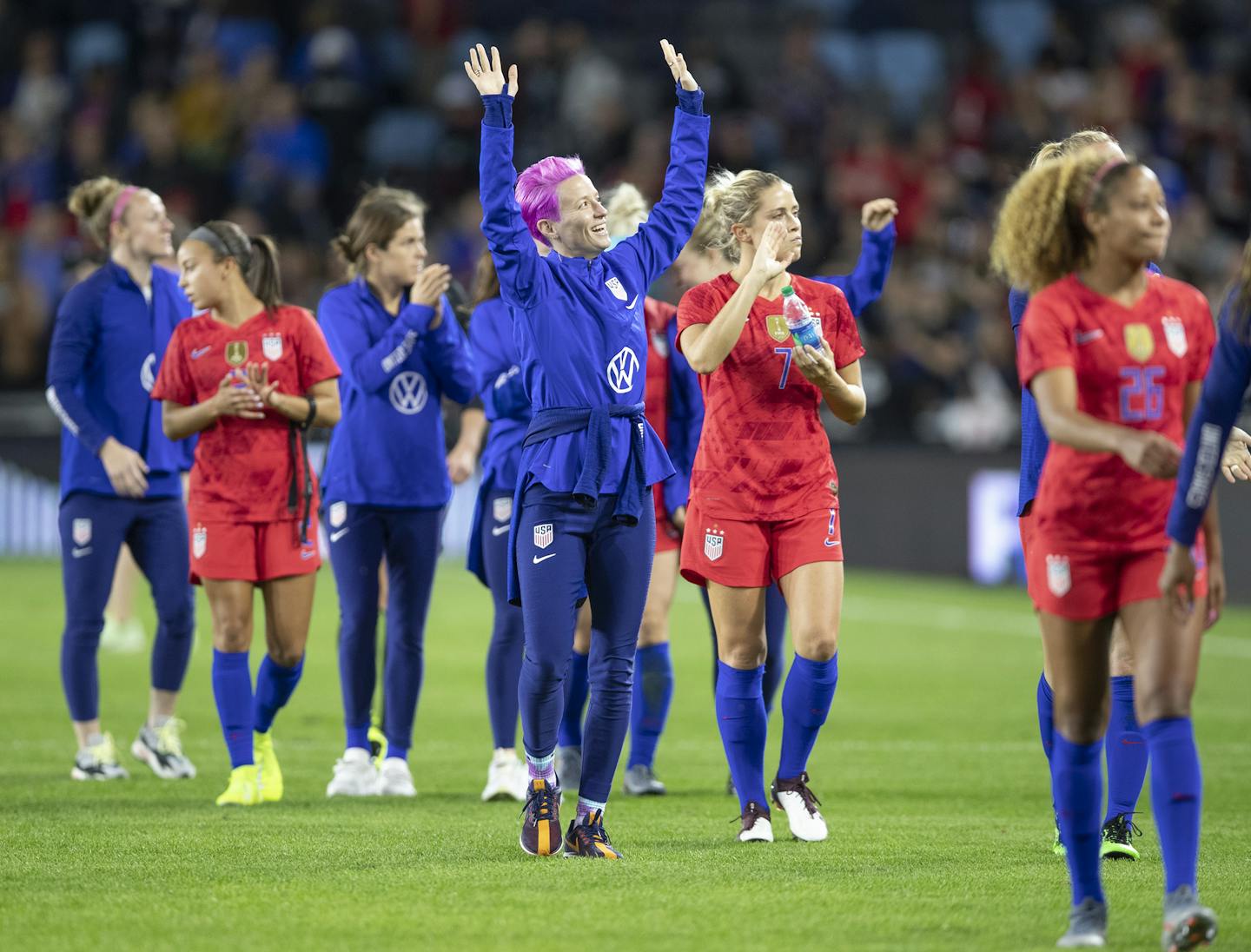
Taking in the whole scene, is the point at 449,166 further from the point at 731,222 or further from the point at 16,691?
the point at 731,222

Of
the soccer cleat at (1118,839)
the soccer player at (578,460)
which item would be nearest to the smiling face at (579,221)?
the soccer player at (578,460)

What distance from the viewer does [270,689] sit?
7.68 metres

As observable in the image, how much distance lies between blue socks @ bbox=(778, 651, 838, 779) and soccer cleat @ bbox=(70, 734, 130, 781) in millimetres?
3182

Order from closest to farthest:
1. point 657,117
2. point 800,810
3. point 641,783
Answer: point 800,810 → point 641,783 → point 657,117

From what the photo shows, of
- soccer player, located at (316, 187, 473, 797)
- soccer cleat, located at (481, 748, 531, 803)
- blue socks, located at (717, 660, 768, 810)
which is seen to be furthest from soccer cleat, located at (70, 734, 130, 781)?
blue socks, located at (717, 660, 768, 810)

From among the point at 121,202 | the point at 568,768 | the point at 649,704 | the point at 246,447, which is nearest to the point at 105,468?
the point at 246,447

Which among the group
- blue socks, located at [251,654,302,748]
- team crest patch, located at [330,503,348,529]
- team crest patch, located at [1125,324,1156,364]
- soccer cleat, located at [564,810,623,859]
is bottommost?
soccer cleat, located at [564,810,623,859]

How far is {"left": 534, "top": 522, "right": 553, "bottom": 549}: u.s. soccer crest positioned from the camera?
6.13 m

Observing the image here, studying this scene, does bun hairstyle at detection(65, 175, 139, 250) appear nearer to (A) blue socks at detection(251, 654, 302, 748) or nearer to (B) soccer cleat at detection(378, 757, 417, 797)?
(A) blue socks at detection(251, 654, 302, 748)

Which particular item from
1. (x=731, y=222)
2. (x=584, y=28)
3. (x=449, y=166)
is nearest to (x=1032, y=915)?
(x=731, y=222)

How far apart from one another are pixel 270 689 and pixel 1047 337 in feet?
13.0

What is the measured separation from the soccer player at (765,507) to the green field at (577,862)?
0.37 metres

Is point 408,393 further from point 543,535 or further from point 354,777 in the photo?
point 543,535

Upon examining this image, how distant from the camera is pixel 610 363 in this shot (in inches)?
243
